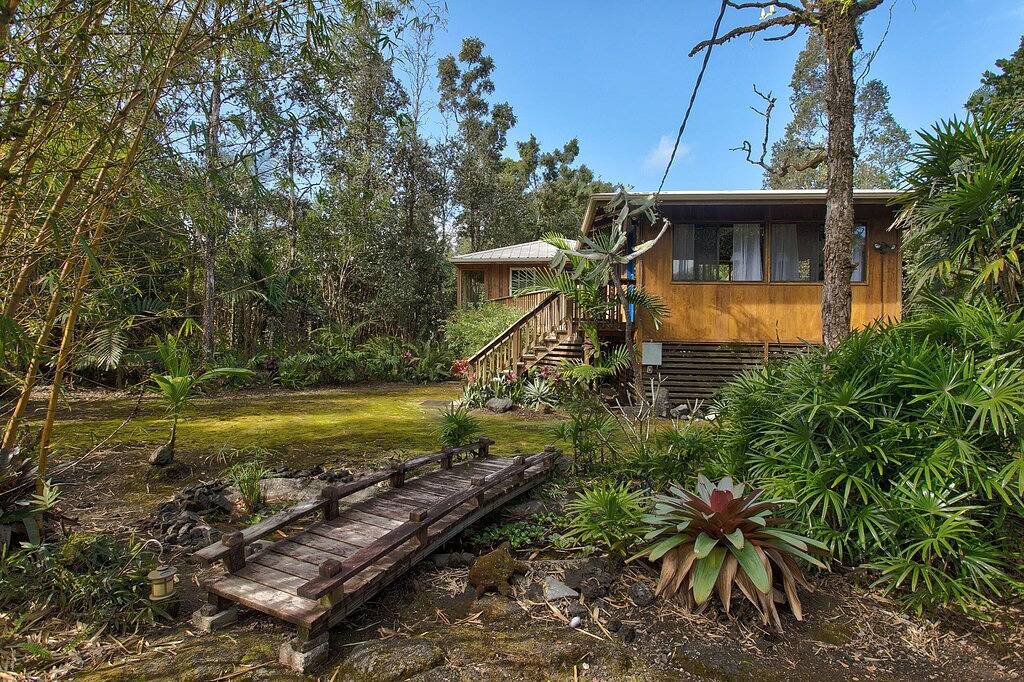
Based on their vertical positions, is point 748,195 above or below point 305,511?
above

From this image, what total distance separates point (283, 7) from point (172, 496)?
397 cm

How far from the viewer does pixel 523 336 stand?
1061 cm

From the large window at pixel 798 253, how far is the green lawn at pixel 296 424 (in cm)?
520

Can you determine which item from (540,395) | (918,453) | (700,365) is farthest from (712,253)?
(918,453)

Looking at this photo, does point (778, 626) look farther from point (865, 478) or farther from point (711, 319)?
point (711, 319)

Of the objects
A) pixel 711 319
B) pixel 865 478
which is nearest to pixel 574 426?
pixel 865 478

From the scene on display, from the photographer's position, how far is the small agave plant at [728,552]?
2.68m

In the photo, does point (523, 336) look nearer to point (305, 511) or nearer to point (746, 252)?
point (746, 252)

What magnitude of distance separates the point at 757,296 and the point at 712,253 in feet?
3.71

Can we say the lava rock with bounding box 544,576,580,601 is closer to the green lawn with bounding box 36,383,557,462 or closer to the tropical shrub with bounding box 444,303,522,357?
the green lawn with bounding box 36,383,557,462

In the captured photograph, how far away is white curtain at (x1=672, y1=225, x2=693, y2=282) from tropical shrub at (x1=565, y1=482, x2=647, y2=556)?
677cm

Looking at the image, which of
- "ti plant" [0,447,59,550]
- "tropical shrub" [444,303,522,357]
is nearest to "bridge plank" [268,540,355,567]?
"ti plant" [0,447,59,550]

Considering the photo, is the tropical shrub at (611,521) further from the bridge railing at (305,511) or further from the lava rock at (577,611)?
the bridge railing at (305,511)

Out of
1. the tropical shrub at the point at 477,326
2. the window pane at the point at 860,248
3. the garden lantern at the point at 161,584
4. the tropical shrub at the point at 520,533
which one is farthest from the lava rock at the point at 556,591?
the tropical shrub at the point at 477,326
